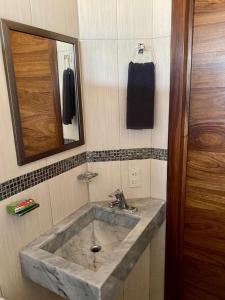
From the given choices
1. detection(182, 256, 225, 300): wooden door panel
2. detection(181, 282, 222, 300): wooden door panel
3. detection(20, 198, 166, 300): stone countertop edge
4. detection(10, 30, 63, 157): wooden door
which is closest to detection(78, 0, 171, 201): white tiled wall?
detection(10, 30, 63, 157): wooden door

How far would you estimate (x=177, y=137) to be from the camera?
1396 millimetres

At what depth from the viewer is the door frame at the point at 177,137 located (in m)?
1.27

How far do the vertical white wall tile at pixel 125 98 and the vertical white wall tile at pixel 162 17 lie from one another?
0.26 feet

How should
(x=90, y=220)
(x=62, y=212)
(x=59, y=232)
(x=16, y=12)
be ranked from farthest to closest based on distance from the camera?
(x=90, y=220)
(x=62, y=212)
(x=59, y=232)
(x=16, y=12)

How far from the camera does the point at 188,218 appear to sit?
152cm

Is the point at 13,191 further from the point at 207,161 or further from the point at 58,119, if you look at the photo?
the point at 207,161

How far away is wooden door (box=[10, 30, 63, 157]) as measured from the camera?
107cm

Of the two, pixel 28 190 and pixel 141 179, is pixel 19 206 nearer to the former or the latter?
pixel 28 190

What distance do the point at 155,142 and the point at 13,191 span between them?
87 cm

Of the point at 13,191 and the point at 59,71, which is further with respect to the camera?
the point at 59,71

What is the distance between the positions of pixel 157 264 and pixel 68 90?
1.32m

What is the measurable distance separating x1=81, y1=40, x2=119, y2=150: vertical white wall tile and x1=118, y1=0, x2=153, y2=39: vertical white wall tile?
99 mm

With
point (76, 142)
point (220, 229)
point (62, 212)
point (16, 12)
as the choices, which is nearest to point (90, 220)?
point (62, 212)

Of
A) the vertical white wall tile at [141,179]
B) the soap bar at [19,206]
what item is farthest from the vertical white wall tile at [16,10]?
→ the vertical white wall tile at [141,179]
